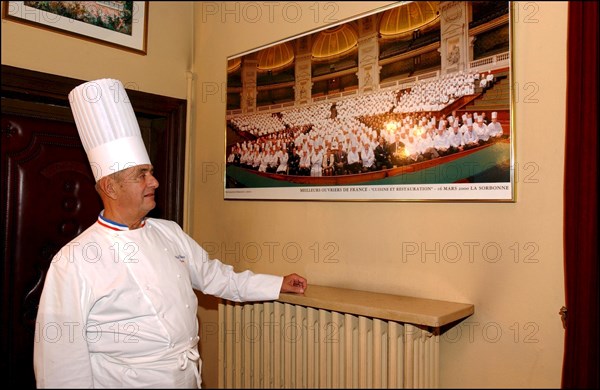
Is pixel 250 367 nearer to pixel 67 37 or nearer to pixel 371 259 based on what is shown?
pixel 371 259

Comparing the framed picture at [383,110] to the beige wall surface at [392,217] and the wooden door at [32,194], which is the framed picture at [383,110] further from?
the wooden door at [32,194]

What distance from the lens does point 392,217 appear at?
72.0 inches

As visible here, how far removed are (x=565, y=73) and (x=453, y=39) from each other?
39 centimetres

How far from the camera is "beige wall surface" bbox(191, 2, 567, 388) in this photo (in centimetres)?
149

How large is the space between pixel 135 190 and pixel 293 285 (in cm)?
71

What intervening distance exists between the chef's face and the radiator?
26.1 inches

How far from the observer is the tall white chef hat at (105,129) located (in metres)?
1.64

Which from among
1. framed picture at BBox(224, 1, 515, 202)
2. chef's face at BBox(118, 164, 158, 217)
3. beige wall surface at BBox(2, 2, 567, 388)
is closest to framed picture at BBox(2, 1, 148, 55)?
beige wall surface at BBox(2, 2, 567, 388)

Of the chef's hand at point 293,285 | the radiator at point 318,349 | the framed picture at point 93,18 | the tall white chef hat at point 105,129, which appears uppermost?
the framed picture at point 93,18

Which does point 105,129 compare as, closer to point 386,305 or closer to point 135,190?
point 135,190

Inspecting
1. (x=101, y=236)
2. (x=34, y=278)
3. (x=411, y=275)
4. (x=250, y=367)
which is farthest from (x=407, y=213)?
(x=34, y=278)

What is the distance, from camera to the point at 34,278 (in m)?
2.15

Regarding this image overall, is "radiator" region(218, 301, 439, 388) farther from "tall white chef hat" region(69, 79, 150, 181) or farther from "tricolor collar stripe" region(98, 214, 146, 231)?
"tall white chef hat" region(69, 79, 150, 181)

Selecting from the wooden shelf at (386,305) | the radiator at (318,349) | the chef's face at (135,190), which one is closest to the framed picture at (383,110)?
the wooden shelf at (386,305)
